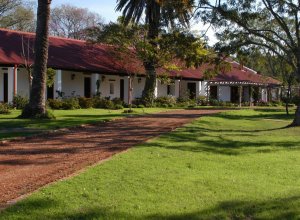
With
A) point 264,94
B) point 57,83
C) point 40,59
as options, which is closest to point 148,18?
point 57,83

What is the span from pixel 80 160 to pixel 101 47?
30184 millimetres

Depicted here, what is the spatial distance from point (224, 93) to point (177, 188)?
41321 millimetres

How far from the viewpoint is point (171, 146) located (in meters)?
12.4

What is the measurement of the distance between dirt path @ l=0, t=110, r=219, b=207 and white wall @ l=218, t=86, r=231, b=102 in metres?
31.8

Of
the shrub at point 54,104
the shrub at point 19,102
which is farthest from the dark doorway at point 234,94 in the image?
the shrub at point 19,102

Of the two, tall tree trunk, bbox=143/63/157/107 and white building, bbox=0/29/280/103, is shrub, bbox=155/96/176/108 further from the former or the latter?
white building, bbox=0/29/280/103

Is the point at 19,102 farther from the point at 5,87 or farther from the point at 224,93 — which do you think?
the point at 224,93

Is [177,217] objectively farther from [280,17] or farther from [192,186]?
[280,17]

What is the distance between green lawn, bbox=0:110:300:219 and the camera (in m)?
6.41

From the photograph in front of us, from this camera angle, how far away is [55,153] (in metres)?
10.7

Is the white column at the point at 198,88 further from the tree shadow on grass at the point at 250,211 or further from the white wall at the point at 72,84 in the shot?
the tree shadow on grass at the point at 250,211

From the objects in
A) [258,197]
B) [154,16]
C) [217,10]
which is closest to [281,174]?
[258,197]

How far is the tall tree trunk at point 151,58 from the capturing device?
3203 cm

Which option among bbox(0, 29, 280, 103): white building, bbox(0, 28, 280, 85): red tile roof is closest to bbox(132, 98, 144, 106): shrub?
bbox(0, 29, 280, 103): white building
